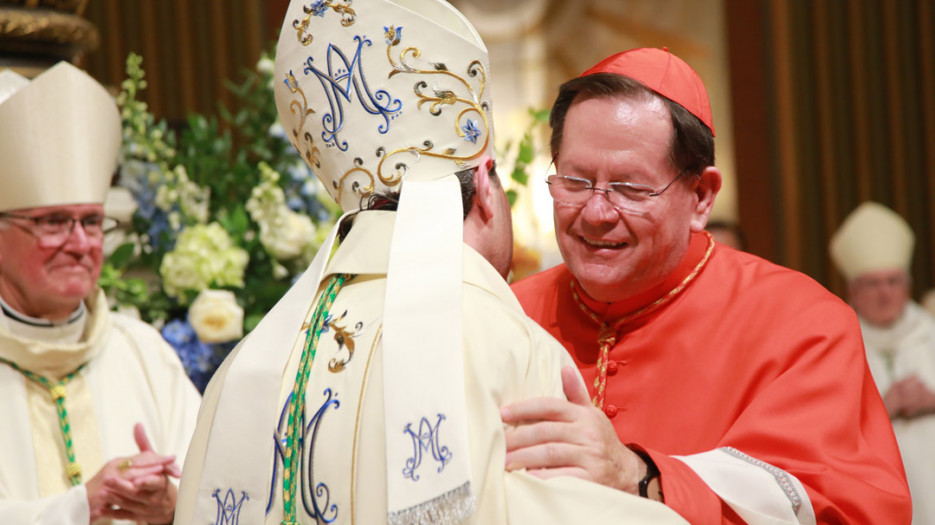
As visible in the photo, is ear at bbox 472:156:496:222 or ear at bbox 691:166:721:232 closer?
ear at bbox 472:156:496:222

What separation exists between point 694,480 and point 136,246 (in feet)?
7.96

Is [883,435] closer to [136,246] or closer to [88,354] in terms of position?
Result: [88,354]

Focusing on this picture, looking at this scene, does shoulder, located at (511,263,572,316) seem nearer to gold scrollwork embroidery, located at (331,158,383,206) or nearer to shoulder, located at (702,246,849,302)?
shoulder, located at (702,246,849,302)

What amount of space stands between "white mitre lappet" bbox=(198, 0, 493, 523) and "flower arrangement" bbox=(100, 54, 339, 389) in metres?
1.27

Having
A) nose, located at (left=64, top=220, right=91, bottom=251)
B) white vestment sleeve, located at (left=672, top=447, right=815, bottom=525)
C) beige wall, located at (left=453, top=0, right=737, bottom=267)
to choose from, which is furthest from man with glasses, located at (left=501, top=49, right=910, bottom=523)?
beige wall, located at (left=453, top=0, right=737, bottom=267)

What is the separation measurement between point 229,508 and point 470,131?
2.43 feet

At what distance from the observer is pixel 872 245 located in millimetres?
5797

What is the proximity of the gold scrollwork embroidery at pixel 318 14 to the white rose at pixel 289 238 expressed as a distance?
53.5 inches

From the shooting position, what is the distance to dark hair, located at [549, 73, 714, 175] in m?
2.26

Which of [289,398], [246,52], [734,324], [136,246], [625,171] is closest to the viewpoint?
[289,398]

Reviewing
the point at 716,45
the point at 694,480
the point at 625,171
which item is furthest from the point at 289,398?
the point at 716,45

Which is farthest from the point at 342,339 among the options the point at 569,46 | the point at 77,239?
the point at 569,46

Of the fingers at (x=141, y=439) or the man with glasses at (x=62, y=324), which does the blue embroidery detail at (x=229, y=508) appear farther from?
the fingers at (x=141, y=439)

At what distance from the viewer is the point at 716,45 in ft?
24.9
